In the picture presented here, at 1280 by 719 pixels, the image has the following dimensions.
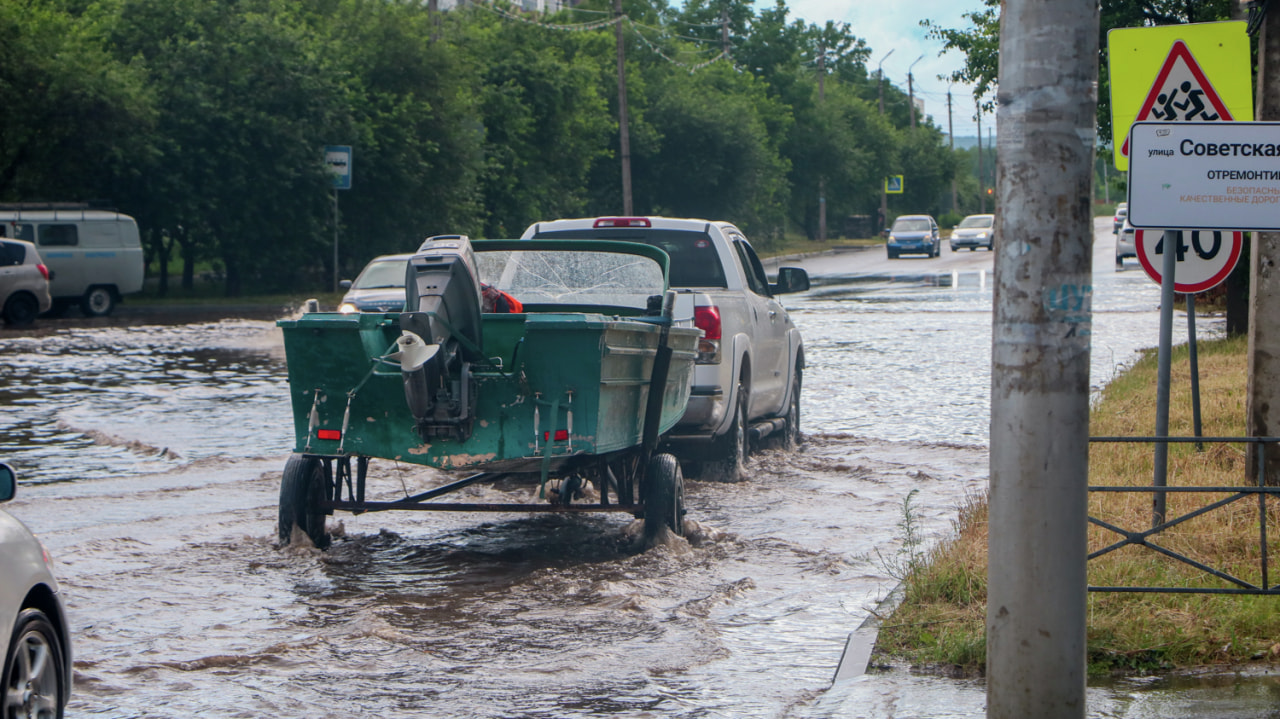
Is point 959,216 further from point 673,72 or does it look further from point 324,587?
point 324,587

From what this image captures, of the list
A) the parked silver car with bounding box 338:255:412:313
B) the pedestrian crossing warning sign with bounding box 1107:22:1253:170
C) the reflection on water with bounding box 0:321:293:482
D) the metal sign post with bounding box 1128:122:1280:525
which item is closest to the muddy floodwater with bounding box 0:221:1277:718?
the reflection on water with bounding box 0:321:293:482

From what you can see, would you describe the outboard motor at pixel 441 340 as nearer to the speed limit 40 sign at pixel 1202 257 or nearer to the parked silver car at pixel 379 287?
the speed limit 40 sign at pixel 1202 257

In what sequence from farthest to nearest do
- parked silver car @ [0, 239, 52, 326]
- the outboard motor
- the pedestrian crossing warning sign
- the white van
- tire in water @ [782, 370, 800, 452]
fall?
the white van, parked silver car @ [0, 239, 52, 326], tire in water @ [782, 370, 800, 452], the pedestrian crossing warning sign, the outboard motor

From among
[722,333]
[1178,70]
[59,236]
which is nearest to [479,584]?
[722,333]

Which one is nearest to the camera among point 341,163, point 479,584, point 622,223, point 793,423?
point 479,584

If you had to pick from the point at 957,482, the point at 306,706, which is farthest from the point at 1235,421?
Answer: the point at 306,706

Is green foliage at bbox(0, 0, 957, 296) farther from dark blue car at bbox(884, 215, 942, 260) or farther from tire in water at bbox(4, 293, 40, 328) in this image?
dark blue car at bbox(884, 215, 942, 260)

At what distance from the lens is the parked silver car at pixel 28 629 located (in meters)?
4.17

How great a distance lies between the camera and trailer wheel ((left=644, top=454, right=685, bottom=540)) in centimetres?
787

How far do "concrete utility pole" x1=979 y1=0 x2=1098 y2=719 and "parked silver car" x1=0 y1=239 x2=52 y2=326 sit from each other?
2425cm

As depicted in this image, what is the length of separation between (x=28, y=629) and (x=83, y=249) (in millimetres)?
26155

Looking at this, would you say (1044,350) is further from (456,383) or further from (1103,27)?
(1103,27)

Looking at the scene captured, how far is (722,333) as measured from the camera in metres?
10.1

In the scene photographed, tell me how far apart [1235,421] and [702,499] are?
418cm
